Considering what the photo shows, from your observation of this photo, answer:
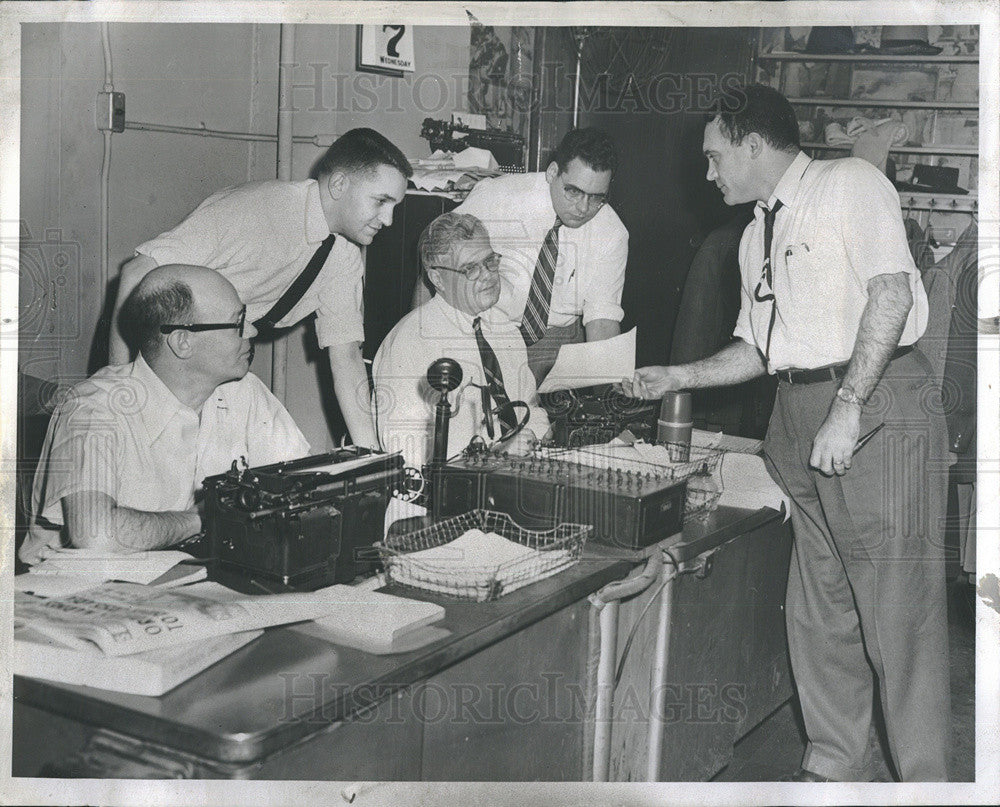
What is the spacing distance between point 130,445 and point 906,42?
205 cm

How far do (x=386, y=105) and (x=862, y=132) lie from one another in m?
1.22

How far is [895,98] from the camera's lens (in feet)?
7.70

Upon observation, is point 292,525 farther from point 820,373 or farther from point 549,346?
point 820,373

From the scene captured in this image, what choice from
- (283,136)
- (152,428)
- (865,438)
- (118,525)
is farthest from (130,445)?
(865,438)

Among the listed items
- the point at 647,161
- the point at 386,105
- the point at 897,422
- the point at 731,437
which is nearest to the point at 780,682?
the point at 731,437

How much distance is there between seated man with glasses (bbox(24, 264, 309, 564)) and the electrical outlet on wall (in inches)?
14.0

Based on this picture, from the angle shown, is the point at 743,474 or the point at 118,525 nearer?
the point at 118,525

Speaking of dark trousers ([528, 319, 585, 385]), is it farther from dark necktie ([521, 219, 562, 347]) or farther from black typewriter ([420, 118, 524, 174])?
black typewriter ([420, 118, 524, 174])

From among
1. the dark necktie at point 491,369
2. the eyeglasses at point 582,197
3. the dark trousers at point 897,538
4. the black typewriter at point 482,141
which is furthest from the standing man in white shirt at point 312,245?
the dark trousers at point 897,538

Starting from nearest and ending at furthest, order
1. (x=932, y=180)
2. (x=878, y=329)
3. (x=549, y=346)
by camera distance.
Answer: (x=878, y=329), (x=932, y=180), (x=549, y=346)

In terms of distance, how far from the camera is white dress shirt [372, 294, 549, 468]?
8.05 ft

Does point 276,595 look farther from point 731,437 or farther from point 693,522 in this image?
point 731,437

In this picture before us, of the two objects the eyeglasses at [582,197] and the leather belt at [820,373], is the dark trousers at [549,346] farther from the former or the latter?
the leather belt at [820,373]

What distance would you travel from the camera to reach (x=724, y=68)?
7.47ft
